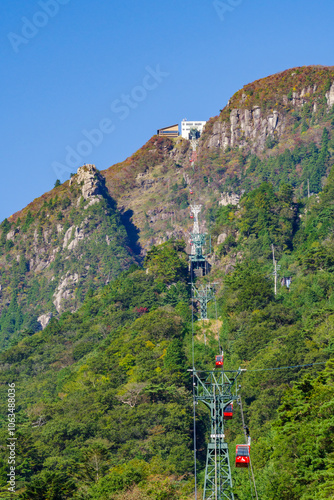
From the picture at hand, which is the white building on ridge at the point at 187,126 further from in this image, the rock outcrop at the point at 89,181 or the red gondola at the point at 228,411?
the red gondola at the point at 228,411

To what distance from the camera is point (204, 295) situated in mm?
101562

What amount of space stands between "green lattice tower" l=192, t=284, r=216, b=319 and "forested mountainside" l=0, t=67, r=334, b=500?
0.86m

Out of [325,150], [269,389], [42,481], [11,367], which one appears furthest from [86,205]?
[42,481]

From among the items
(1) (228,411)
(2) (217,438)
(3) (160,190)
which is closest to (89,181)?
(3) (160,190)

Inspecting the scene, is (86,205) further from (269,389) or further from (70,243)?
(269,389)

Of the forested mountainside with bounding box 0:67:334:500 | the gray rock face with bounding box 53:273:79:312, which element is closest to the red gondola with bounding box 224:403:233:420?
the forested mountainside with bounding box 0:67:334:500

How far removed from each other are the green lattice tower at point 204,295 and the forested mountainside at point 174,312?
0.86 m

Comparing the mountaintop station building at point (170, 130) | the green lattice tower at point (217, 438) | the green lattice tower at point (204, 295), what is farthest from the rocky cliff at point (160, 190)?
the green lattice tower at point (217, 438)

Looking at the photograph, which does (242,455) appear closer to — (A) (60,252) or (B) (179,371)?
(B) (179,371)

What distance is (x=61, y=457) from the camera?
234ft

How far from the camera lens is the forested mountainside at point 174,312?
62.0m

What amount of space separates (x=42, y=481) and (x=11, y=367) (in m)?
53.7

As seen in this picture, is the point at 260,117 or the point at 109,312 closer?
the point at 109,312

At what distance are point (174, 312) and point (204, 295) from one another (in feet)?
15.2
